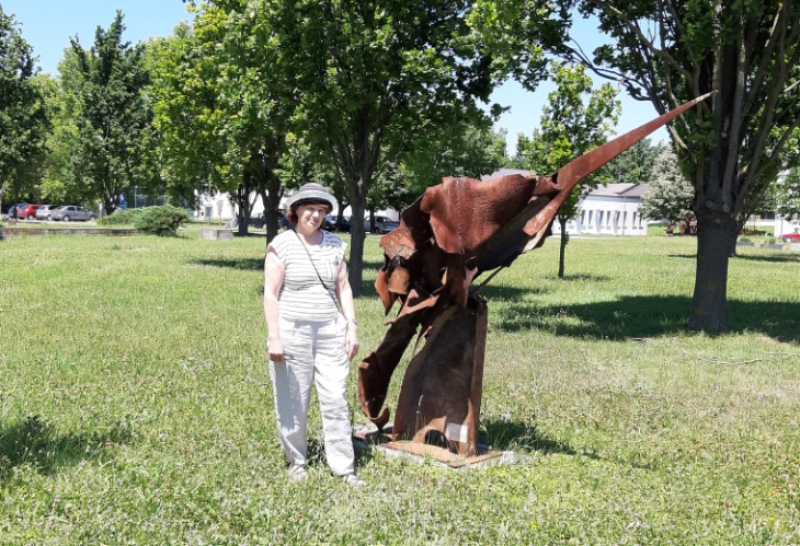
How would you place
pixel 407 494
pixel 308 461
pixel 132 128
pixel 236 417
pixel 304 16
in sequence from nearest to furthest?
pixel 407 494 → pixel 308 461 → pixel 236 417 → pixel 304 16 → pixel 132 128

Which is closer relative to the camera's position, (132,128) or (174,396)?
(174,396)

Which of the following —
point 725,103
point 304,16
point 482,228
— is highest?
point 304,16

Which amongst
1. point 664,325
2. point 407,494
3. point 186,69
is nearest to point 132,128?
point 186,69

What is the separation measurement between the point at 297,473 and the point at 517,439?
205 cm

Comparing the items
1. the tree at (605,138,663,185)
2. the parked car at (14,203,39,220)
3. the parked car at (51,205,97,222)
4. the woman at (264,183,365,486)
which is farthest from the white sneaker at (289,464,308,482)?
the tree at (605,138,663,185)

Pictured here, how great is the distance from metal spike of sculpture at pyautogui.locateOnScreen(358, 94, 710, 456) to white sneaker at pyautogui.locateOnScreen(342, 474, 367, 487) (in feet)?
3.20

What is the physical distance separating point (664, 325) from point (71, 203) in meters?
73.8

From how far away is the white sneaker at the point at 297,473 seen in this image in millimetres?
5834

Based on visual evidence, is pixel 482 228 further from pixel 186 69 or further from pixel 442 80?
pixel 186 69

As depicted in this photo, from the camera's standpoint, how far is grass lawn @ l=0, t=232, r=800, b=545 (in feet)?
16.4

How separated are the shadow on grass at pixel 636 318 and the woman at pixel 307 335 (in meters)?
8.01

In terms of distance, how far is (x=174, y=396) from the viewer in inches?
320

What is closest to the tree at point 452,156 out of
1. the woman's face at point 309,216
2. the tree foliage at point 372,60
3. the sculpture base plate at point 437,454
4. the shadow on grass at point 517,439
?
the tree foliage at point 372,60

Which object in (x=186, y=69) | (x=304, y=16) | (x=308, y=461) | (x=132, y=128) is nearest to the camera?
(x=308, y=461)
